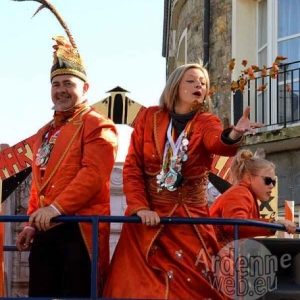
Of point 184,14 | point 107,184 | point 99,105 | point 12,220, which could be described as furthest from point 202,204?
point 184,14

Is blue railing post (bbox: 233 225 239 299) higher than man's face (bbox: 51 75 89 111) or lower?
lower

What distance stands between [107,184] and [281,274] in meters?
1.14

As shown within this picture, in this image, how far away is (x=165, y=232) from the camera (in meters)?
5.60

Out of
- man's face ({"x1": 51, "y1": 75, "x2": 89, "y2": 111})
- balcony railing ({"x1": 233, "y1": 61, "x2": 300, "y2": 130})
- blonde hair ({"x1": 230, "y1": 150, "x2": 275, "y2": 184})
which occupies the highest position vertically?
balcony railing ({"x1": 233, "y1": 61, "x2": 300, "y2": 130})

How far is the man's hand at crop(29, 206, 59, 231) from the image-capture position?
5461 millimetres

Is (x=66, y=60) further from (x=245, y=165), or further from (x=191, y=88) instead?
(x=245, y=165)

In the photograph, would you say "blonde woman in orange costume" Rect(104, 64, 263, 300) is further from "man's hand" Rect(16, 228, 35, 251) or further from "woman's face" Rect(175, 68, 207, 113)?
"man's hand" Rect(16, 228, 35, 251)

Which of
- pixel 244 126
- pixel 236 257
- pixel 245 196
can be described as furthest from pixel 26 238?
pixel 244 126

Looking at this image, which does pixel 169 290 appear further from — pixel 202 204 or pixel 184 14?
pixel 184 14

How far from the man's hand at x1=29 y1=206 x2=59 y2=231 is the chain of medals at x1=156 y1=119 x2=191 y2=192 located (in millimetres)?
642

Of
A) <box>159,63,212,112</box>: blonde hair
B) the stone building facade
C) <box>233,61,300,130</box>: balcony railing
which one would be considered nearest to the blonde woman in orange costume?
<box>159,63,212,112</box>: blonde hair

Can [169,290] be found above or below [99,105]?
below

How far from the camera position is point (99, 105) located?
31.6 ft

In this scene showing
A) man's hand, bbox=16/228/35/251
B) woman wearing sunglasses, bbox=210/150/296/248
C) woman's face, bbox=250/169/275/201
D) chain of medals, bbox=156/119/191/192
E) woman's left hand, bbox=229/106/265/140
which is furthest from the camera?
woman's face, bbox=250/169/275/201
